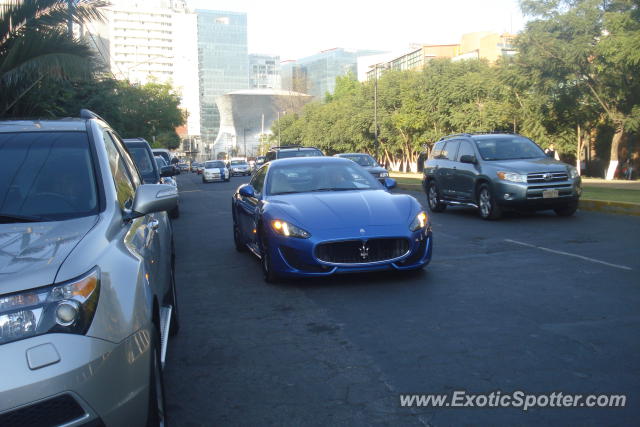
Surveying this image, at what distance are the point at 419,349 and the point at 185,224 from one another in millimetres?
12013

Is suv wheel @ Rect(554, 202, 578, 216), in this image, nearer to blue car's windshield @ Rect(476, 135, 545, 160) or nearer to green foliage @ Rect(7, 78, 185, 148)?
blue car's windshield @ Rect(476, 135, 545, 160)

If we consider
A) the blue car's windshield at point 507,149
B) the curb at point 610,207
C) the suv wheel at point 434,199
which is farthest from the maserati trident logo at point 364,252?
the suv wheel at point 434,199

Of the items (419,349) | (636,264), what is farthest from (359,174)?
(419,349)

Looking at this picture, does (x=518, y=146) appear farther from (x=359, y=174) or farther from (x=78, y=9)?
(x=78, y=9)

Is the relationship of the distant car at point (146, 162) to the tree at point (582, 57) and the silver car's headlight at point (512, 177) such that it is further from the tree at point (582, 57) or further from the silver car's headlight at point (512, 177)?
the tree at point (582, 57)

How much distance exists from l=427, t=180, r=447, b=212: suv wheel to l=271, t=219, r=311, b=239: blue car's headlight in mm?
9710

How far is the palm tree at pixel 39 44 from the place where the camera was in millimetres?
13797

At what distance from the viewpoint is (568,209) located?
1455 cm

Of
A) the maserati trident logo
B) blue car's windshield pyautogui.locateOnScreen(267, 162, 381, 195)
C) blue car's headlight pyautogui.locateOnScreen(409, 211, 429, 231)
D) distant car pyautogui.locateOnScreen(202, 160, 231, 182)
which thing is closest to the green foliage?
blue car's windshield pyautogui.locateOnScreen(267, 162, 381, 195)

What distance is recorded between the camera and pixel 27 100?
16.1 metres

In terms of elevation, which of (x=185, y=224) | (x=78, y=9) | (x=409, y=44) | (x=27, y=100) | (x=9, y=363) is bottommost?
(x=185, y=224)

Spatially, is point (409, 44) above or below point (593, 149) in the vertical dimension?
above

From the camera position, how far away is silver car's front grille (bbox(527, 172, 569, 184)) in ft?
45.3

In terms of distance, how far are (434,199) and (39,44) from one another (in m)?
9.30
